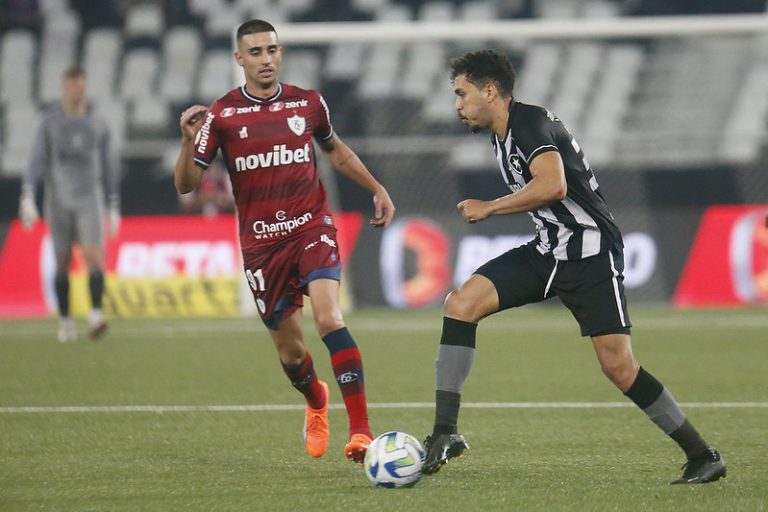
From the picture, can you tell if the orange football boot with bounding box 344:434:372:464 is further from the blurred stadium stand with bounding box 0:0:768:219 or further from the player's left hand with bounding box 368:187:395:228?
the blurred stadium stand with bounding box 0:0:768:219

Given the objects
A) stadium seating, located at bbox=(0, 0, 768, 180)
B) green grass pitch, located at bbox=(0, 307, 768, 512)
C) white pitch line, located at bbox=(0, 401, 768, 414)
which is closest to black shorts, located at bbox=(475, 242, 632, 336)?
green grass pitch, located at bbox=(0, 307, 768, 512)

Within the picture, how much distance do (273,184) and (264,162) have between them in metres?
0.11

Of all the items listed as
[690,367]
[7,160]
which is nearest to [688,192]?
[690,367]

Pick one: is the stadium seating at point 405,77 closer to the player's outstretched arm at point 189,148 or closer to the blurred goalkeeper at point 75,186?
the blurred goalkeeper at point 75,186

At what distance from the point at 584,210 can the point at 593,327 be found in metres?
0.47

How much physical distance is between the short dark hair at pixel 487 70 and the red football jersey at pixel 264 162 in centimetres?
101

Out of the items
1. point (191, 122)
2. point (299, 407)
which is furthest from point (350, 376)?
point (299, 407)

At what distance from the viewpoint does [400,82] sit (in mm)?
18266

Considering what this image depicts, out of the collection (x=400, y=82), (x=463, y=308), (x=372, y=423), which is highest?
(x=463, y=308)

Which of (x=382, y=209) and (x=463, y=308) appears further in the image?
(x=382, y=209)

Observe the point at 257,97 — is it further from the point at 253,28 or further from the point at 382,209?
the point at 382,209

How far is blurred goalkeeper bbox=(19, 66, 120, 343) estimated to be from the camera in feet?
39.8

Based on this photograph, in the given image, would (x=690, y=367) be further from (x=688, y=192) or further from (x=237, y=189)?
(x=688, y=192)

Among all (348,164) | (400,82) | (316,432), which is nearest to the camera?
(316,432)
